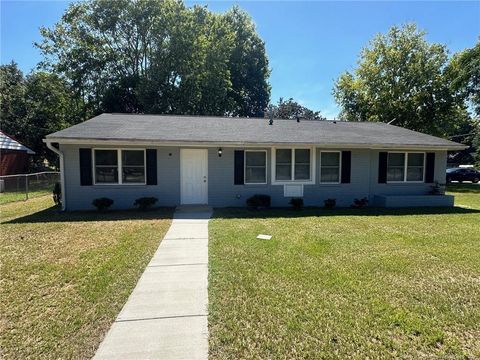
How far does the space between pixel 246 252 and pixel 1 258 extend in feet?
15.0

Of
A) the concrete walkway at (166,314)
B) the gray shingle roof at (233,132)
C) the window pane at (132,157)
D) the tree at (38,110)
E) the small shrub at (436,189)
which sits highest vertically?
the tree at (38,110)

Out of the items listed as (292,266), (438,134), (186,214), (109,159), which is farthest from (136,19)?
(438,134)

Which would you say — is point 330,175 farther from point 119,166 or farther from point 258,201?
point 119,166

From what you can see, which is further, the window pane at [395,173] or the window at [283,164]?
Result: the window pane at [395,173]

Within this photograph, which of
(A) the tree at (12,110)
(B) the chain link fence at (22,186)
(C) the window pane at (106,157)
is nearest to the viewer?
(C) the window pane at (106,157)

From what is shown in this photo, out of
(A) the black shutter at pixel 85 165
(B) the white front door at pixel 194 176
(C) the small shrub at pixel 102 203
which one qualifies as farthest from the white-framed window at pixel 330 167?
(A) the black shutter at pixel 85 165

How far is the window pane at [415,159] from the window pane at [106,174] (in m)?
11.9

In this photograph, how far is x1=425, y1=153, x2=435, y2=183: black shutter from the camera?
12.8 metres

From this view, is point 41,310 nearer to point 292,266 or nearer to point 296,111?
point 292,266

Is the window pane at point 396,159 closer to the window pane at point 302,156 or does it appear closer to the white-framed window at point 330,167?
the white-framed window at point 330,167

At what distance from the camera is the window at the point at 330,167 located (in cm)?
1205

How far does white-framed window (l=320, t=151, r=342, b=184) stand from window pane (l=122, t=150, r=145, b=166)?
6987mm

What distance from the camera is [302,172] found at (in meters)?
11.9

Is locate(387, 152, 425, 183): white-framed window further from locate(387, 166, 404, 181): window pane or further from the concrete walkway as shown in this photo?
the concrete walkway
